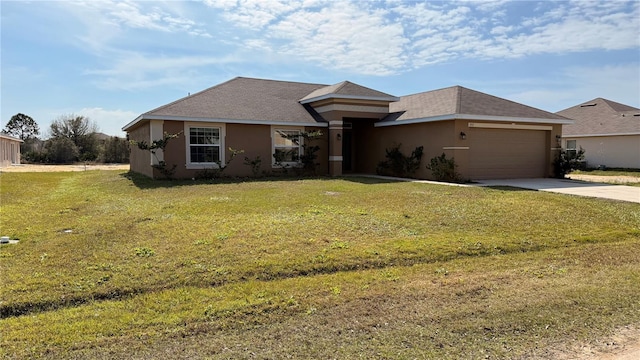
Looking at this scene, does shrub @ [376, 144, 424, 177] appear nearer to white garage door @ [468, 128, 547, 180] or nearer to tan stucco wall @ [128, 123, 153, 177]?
white garage door @ [468, 128, 547, 180]

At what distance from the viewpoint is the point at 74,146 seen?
45.2m

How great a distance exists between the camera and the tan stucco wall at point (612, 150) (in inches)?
1018

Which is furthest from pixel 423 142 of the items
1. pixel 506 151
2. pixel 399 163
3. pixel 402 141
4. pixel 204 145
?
pixel 204 145

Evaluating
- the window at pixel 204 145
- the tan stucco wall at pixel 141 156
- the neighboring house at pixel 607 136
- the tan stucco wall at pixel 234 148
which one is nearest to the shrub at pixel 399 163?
the tan stucco wall at pixel 234 148

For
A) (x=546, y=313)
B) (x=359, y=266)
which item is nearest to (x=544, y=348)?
(x=546, y=313)

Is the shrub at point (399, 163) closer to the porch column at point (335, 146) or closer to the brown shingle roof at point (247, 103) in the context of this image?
the porch column at point (335, 146)

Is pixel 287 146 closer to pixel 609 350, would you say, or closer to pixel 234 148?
pixel 234 148

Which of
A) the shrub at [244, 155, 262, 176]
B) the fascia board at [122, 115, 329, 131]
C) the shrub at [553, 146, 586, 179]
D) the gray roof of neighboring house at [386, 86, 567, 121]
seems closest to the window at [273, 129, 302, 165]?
the fascia board at [122, 115, 329, 131]

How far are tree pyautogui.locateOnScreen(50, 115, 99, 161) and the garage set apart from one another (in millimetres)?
41871

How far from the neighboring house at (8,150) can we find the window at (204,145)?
1025 inches

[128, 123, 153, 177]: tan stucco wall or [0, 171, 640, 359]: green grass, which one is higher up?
[128, 123, 153, 177]: tan stucco wall

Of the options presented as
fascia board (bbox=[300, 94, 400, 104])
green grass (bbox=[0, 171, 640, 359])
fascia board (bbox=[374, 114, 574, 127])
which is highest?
fascia board (bbox=[300, 94, 400, 104])

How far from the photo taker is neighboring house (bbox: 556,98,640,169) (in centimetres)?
2595

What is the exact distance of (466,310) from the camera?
15.0 feet
